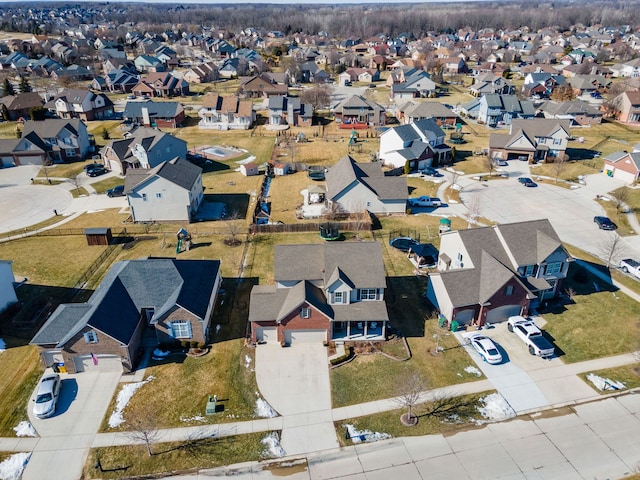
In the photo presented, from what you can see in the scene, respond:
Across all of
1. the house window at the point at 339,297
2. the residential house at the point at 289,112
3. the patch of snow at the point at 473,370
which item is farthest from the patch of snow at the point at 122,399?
the residential house at the point at 289,112

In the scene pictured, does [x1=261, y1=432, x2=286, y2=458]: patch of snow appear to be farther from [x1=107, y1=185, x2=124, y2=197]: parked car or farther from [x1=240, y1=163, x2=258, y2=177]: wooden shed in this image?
[x1=240, y1=163, x2=258, y2=177]: wooden shed

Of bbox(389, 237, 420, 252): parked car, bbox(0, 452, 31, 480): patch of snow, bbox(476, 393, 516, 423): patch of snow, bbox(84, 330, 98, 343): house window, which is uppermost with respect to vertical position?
bbox(84, 330, 98, 343): house window

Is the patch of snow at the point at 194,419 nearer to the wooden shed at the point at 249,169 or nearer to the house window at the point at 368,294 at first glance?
the house window at the point at 368,294

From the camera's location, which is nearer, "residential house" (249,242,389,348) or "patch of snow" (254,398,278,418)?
"patch of snow" (254,398,278,418)

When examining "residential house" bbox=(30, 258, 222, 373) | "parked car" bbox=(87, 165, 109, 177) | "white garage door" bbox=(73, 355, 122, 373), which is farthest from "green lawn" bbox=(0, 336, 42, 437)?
"parked car" bbox=(87, 165, 109, 177)

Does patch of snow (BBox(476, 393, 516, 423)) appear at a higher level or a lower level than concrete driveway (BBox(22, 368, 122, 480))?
higher

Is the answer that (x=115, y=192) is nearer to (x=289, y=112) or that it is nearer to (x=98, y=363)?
(x=98, y=363)
